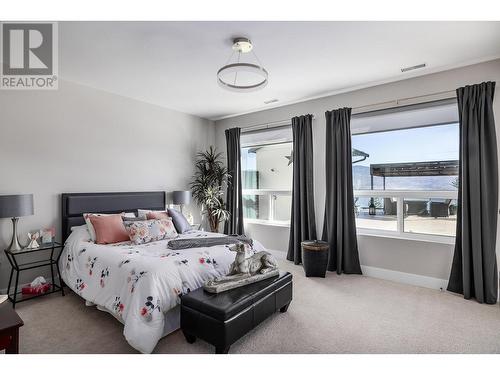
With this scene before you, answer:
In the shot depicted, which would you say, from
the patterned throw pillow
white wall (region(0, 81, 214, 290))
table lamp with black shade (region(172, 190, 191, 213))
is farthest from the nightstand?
table lamp with black shade (region(172, 190, 191, 213))

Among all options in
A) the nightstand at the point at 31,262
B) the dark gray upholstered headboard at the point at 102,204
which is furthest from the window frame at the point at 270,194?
the nightstand at the point at 31,262

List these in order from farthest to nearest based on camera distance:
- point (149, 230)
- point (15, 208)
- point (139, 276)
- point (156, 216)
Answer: point (156, 216) → point (149, 230) → point (15, 208) → point (139, 276)

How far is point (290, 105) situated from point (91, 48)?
9.54 feet

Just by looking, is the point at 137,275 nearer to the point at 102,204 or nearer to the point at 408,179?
the point at 102,204

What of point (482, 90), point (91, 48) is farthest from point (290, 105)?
point (91, 48)

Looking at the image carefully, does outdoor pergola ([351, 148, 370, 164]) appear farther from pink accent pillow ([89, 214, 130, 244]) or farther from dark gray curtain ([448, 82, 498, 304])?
pink accent pillow ([89, 214, 130, 244])

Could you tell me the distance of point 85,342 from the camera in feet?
7.07

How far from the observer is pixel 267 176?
503cm

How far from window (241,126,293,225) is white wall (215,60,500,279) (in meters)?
0.26

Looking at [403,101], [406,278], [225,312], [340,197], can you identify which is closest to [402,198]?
[340,197]

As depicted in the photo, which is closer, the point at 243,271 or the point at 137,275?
the point at 137,275

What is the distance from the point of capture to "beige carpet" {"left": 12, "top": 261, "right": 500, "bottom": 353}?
208 cm

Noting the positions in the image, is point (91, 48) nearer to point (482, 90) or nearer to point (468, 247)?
point (482, 90)

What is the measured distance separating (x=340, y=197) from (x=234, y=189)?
202cm
